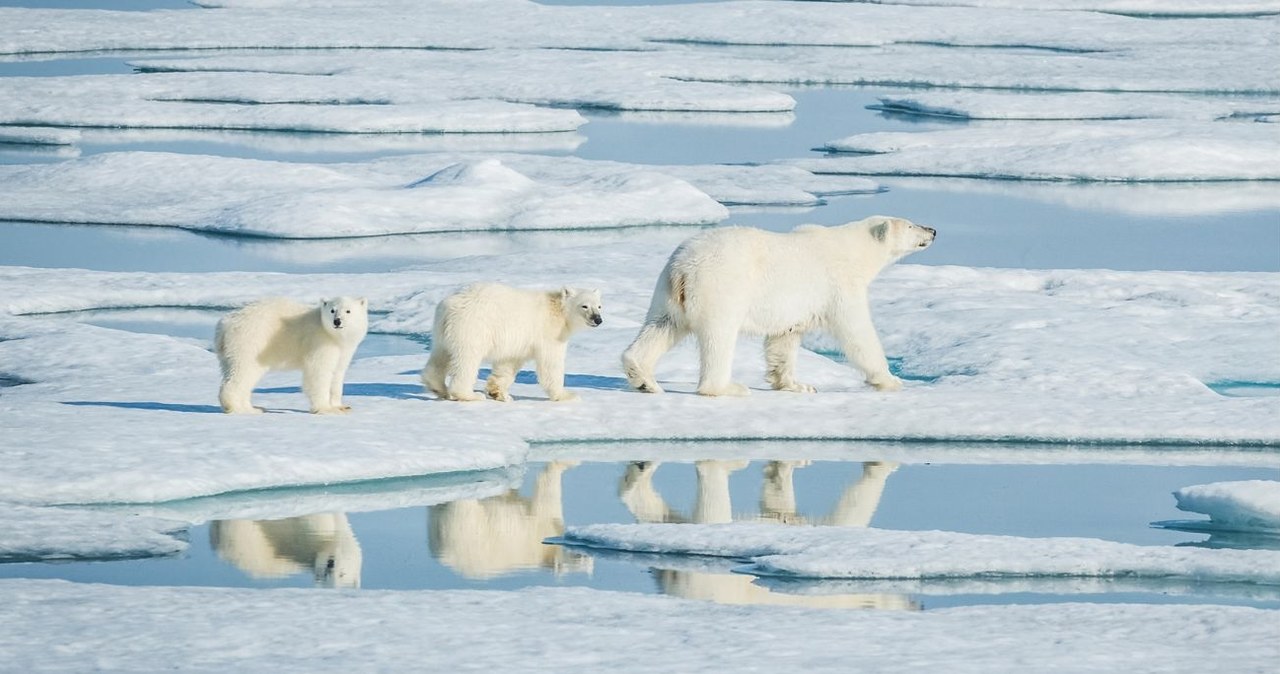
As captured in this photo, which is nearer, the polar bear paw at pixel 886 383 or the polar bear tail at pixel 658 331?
the polar bear tail at pixel 658 331

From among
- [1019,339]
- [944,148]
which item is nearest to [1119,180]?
[944,148]

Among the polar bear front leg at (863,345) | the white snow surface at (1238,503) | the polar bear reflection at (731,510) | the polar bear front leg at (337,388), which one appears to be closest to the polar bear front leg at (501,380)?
the polar bear front leg at (337,388)

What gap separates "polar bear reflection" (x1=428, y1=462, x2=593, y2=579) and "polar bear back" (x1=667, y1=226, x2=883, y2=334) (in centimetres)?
126

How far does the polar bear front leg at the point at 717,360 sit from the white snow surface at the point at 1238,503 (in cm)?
226

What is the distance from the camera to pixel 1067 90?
26.0 meters

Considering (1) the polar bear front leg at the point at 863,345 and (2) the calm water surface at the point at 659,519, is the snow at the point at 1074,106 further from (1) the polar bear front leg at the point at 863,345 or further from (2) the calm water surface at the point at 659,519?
(1) the polar bear front leg at the point at 863,345

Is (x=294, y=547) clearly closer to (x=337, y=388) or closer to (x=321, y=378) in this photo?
(x=321, y=378)

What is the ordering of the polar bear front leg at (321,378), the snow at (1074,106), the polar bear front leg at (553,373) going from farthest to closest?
the snow at (1074,106), the polar bear front leg at (553,373), the polar bear front leg at (321,378)

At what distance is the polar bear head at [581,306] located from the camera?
348 inches

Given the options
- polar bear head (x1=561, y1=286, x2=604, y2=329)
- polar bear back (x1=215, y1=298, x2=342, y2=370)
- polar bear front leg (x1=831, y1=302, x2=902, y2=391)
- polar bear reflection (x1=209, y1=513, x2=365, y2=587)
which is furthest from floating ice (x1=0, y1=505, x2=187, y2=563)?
polar bear front leg (x1=831, y1=302, x2=902, y2=391)

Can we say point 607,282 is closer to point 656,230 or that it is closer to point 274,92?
point 656,230

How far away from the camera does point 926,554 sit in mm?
6855

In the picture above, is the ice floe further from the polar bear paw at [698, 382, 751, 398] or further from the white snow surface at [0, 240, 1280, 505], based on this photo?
the polar bear paw at [698, 382, 751, 398]

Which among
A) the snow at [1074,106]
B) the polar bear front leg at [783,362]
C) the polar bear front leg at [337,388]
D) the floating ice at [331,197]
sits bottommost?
the polar bear front leg at [337,388]
